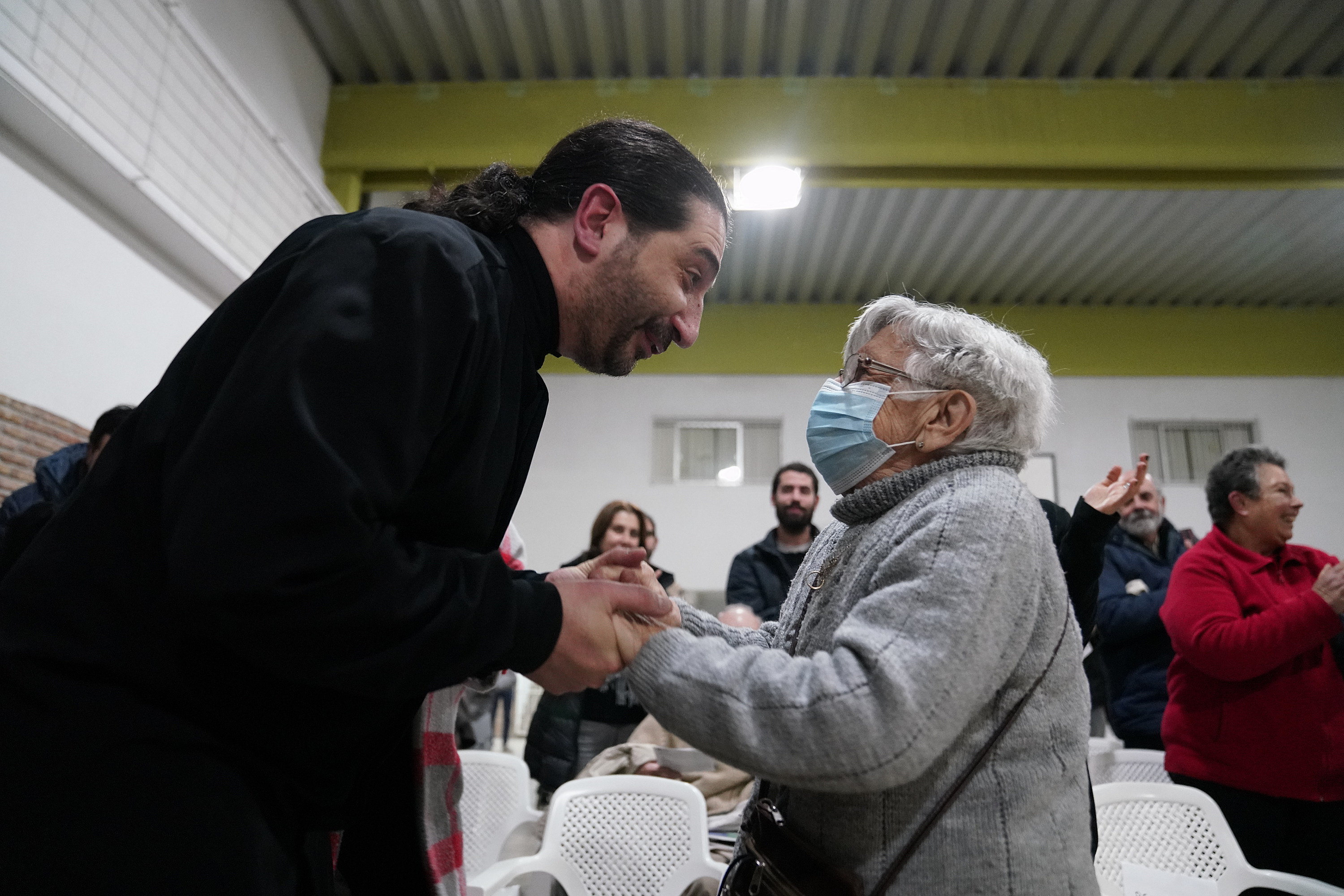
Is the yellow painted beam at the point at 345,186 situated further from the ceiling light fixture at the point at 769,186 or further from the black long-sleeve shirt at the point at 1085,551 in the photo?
the black long-sleeve shirt at the point at 1085,551

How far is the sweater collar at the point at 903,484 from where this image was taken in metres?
1.33

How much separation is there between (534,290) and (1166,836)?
2.40 metres

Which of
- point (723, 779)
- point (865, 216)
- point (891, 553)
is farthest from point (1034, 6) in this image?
point (891, 553)

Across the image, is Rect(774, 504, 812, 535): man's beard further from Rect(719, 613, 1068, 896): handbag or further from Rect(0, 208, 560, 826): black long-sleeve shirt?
Rect(0, 208, 560, 826): black long-sleeve shirt

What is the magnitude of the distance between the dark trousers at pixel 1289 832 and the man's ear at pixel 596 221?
2.45m

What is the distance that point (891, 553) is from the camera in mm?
1144

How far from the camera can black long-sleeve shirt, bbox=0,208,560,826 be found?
775 mm

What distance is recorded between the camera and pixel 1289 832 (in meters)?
2.46

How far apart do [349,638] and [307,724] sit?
0.14m

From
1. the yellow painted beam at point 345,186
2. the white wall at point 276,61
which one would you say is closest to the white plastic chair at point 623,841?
the white wall at point 276,61

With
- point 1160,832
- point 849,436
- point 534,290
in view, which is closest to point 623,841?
point 1160,832

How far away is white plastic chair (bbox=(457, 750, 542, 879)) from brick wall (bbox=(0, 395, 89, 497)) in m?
2.08

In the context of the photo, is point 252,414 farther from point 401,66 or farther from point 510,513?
point 401,66

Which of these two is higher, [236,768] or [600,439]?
[600,439]
